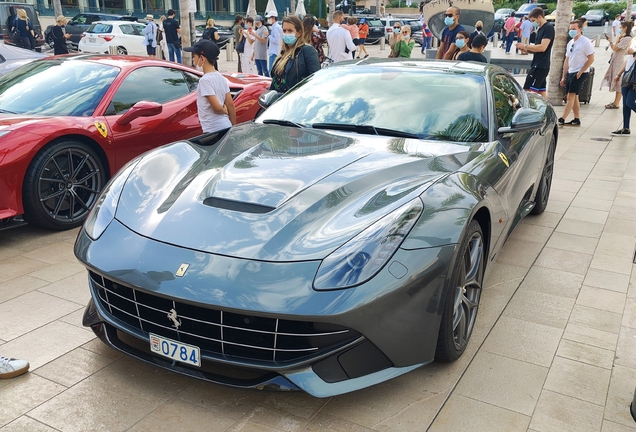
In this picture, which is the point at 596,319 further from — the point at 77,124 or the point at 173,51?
the point at 173,51

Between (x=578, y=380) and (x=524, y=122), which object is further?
(x=524, y=122)

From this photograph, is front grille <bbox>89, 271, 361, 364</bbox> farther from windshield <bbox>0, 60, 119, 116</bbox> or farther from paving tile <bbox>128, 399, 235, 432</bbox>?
windshield <bbox>0, 60, 119, 116</bbox>

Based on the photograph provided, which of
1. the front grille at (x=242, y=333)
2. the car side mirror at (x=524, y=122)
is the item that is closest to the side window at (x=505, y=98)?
the car side mirror at (x=524, y=122)

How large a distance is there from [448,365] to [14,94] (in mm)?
4632

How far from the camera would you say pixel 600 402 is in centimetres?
288

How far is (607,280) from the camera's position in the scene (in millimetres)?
4375

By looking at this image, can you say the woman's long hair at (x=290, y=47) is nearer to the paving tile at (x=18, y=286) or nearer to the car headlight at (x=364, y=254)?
the paving tile at (x=18, y=286)

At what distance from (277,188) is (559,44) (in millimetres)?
10790

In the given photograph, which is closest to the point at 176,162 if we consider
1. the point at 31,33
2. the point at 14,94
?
the point at 14,94

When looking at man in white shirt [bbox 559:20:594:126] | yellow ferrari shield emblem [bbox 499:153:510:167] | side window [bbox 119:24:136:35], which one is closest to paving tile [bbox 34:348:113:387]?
yellow ferrari shield emblem [bbox 499:153:510:167]

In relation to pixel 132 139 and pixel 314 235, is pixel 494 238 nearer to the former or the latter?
pixel 314 235

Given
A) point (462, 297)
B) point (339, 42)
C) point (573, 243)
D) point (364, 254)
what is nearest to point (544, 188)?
point (573, 243)

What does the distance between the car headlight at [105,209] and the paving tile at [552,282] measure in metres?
2.64

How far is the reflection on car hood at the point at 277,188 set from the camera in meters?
2.74
